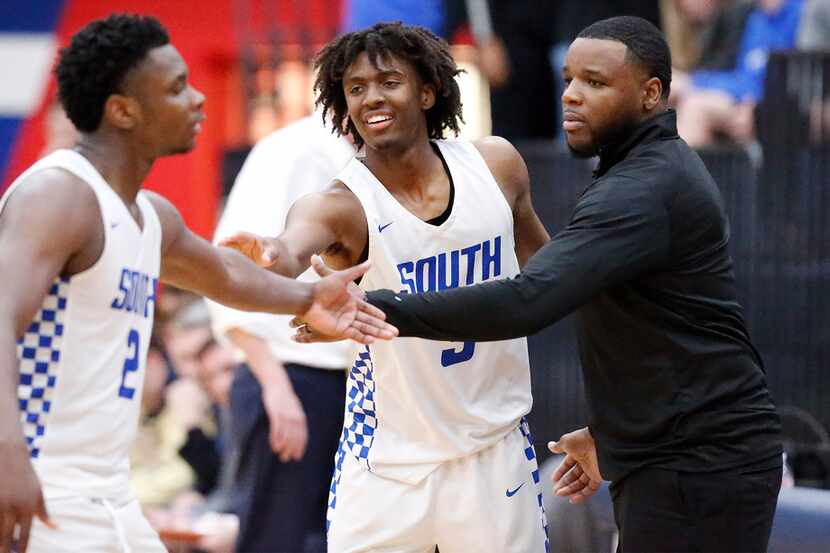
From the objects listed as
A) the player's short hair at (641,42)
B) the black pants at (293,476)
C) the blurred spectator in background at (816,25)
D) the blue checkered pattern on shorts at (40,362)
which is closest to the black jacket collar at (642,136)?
the player's short hair at (641,42)

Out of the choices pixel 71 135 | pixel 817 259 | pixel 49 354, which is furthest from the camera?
pixel 71 135

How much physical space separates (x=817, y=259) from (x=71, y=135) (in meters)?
4.39

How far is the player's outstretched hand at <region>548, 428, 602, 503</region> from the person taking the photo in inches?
186

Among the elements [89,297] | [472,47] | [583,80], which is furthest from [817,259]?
[89,297]

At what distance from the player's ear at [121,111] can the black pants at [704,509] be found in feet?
Result: 5.74

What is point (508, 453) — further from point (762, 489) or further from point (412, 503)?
point (762, 489)

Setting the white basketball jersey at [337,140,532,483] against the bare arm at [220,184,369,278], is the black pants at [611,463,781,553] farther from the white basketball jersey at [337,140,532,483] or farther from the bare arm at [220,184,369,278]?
the bare arm at [220,184,369,278]

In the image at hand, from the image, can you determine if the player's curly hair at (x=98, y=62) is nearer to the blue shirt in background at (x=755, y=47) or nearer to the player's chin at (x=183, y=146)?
the player's chin at (x=183, y=146)

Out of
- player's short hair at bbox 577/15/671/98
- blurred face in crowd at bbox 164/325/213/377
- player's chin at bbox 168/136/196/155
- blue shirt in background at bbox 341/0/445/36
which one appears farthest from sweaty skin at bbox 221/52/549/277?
blurred face in crowd at bbox 164/325/213/377

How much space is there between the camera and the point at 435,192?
190 inches

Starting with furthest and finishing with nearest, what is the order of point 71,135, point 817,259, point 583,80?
point 71,135
point 817,259
point 583,80

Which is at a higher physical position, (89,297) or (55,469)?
(89,297)

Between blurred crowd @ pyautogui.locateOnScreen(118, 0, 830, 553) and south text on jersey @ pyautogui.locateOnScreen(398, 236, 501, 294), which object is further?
blurred crowd @ pyautogui.locateOnScreen(118, 0, 830, 553)

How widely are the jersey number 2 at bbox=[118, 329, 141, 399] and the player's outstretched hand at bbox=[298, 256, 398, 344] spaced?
0.51 metres
